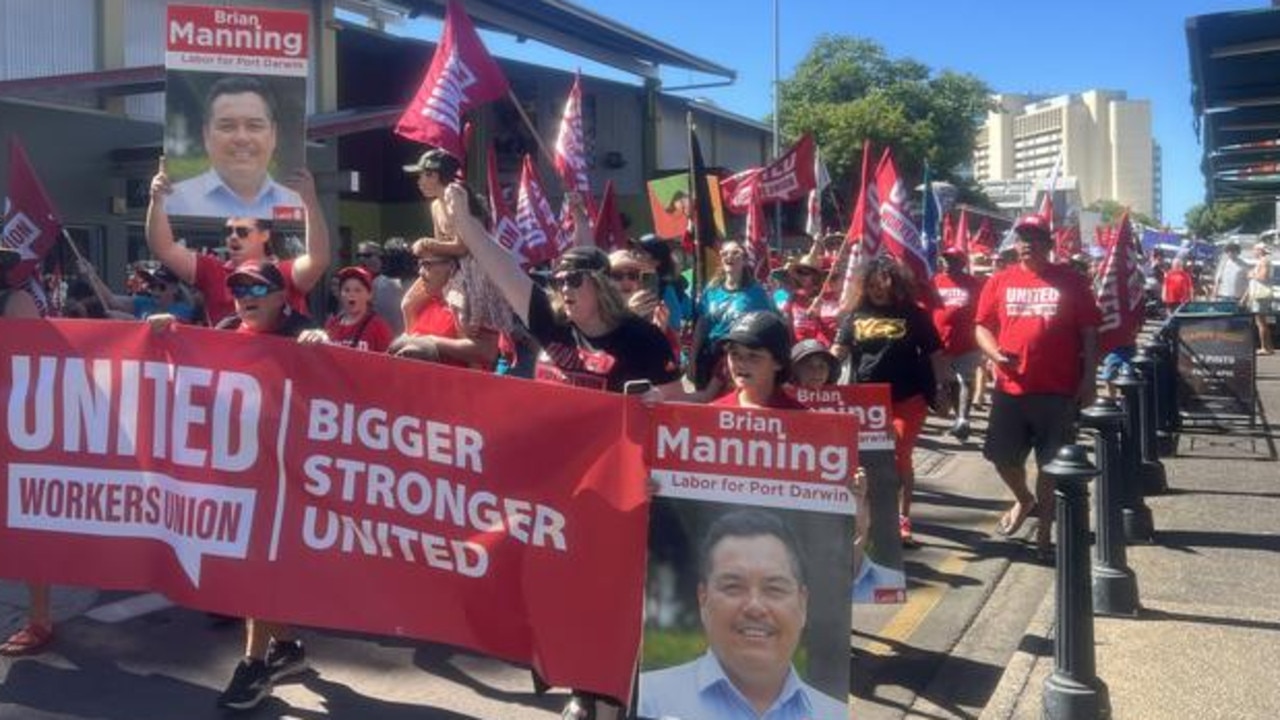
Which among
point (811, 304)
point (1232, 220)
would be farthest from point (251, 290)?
point (1232, 220)

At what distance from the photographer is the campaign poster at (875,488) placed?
5.59m

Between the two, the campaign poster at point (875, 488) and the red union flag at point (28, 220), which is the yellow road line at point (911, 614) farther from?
the red union flag at point (28, 220)

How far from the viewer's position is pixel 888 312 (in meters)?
7.37

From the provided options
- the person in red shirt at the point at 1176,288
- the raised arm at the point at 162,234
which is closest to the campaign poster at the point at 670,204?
A: the raised arm at the point at 162,234

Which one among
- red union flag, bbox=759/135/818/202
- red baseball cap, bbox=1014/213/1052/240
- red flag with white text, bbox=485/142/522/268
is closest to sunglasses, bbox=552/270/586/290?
red baseball cap, bbox=1014/213/1052/240

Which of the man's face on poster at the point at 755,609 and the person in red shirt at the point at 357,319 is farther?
the person in red shirt at the point at 357,319

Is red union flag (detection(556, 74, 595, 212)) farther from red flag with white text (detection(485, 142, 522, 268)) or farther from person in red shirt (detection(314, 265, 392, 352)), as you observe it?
person in red shirt (detection(314, 265, 392, 352))

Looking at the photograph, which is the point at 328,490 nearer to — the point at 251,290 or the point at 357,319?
the point at 251,290

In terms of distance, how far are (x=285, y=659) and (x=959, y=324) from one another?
792 centimetres

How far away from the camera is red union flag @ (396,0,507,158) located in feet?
24.9

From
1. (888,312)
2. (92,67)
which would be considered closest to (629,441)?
(888,312)

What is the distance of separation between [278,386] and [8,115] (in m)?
15.4

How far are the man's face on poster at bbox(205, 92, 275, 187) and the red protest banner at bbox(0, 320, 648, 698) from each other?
1562mm

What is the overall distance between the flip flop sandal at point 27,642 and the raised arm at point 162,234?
175 centimetres
